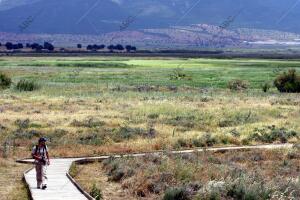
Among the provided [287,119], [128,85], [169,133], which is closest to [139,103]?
[287,119]

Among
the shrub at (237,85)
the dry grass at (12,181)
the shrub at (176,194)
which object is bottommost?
the shrub at (237,85)

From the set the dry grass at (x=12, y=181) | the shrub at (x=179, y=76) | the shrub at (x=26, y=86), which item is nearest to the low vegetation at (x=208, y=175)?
the dry grass at (x=12, y=181)

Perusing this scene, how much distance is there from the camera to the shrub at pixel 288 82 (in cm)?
7938

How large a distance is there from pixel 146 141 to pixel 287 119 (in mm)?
14785

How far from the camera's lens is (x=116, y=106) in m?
51.2

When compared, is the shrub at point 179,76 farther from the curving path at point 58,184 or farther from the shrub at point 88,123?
the curving path at point 58,184

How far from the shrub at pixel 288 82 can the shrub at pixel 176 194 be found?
63.4 meters

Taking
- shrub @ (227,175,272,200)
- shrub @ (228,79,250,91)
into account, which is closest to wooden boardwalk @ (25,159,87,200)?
shrub @ (227,175,272,200)

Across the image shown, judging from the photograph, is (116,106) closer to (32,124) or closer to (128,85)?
(32,124)

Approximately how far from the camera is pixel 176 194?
58.0 ft

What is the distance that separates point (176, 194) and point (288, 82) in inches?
2533

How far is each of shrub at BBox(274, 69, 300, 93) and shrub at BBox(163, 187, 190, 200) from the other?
63.4 metres

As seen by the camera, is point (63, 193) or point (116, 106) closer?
point (63, 193)

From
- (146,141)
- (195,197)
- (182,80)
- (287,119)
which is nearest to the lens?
(195,197)
